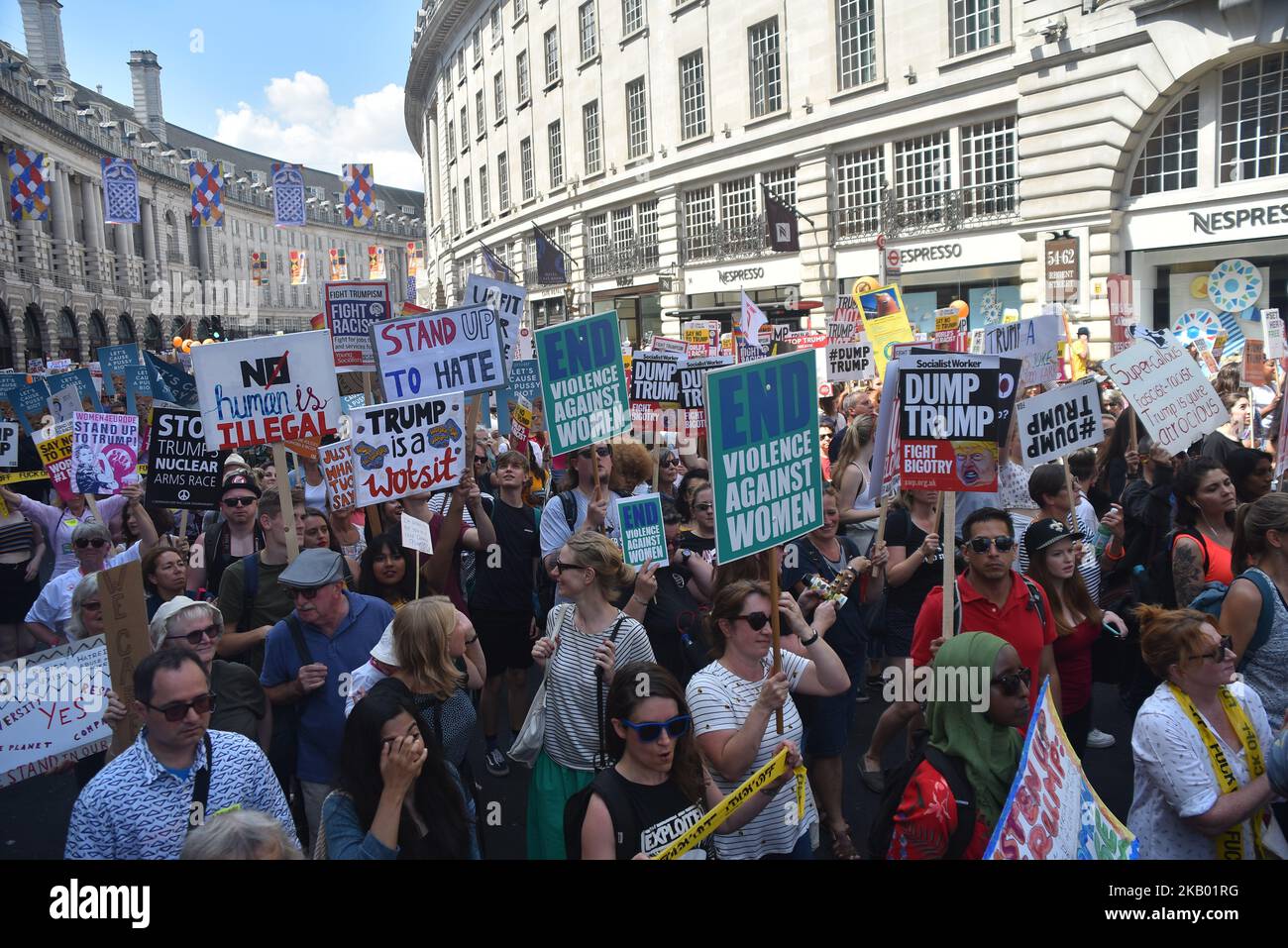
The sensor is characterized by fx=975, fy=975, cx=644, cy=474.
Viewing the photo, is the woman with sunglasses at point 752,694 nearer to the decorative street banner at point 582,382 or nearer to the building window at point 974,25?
the decorative street banner at point 582,382

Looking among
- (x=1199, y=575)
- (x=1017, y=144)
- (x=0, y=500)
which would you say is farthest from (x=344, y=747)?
(x=1017, y=144)

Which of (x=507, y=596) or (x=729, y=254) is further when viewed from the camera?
(x=729, y=254)

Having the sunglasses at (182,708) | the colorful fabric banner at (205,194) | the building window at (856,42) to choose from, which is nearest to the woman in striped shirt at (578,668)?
the sunglasses at (182,708)

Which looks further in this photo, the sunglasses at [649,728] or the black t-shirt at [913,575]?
the black t-shirt at [913,575]

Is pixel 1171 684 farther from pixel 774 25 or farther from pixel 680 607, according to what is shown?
pixel 774 25

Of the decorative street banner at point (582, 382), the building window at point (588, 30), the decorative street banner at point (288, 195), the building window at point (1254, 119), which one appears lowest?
the decorative street banner at point (582, 382)

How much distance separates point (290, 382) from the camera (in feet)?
19.5

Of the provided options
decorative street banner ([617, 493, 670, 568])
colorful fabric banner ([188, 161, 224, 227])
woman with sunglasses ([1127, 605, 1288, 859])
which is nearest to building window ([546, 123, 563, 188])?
colorful fabric banner ([188, 161, 224, 227])

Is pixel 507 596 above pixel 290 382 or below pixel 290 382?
below

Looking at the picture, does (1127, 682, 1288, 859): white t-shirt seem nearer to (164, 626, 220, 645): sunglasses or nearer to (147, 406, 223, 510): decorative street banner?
(164, 626, 220, 645): sunglasses

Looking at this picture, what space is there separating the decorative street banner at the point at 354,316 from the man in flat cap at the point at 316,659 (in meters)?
5.38

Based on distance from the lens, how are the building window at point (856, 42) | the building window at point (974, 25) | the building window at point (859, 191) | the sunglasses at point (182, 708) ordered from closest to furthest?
the sunglasses at point (182, 708)
the building window at point (974, 25)
the building window at point (856, 42)
the building window at point (859, 191)

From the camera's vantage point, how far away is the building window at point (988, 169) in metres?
22.0

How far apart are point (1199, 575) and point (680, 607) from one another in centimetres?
264
